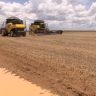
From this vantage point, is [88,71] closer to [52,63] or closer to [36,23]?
[52,63]

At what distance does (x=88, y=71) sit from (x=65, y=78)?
1247 mm

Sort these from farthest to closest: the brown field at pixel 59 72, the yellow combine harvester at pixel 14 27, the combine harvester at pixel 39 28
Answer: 1. the combine harvester at pixel 39 28
2. the yellow combine harvester at pixel 14 27
3. the brown field at pixel 59 72

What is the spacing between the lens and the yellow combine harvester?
150 feet

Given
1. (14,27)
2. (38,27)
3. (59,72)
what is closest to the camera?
(59,72)

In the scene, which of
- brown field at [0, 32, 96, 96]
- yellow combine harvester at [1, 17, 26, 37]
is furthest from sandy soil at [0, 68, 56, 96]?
yellow combine harvester at [1, 17, 26, 37]

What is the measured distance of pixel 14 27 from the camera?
45.2 metres

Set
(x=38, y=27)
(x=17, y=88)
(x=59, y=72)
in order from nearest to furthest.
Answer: (x=17, y=88), (x=59, y=72), (x=38, y=27)

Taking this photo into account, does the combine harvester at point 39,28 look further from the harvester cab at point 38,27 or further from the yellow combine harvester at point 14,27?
the yellow combine harvester at point 14,27

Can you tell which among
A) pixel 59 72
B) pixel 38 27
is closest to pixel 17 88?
pixel 59 72

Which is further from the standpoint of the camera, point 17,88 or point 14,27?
point 14,27

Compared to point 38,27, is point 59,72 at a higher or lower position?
higher

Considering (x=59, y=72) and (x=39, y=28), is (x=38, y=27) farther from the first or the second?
(x=59, y=72)

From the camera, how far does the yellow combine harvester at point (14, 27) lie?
4566 cm

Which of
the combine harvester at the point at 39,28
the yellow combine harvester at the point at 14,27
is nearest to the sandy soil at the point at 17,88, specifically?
the yellow combine harvester at the point at 14,27
